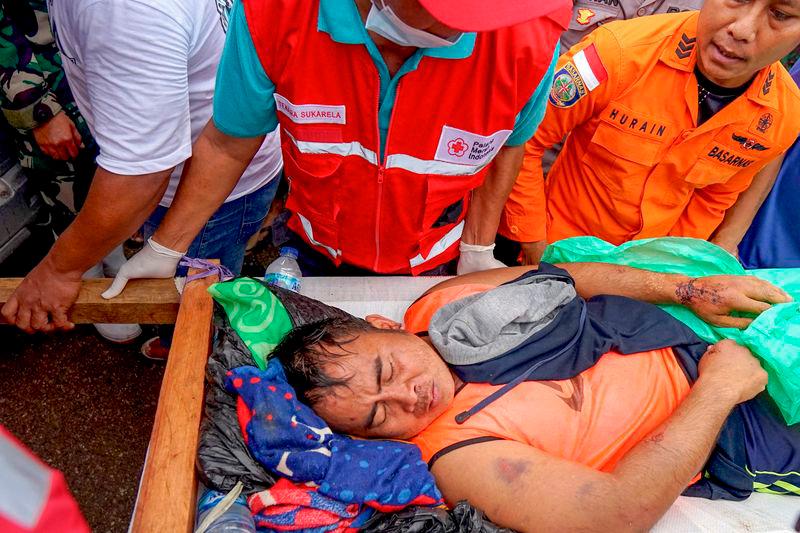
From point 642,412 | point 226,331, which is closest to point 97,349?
point 226,331

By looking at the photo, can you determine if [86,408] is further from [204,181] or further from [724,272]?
[724,272]

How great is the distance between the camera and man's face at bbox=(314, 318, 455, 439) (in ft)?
5.76

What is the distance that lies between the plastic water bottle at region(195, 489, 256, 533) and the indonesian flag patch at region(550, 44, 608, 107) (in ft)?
5.94

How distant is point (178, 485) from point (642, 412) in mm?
1372

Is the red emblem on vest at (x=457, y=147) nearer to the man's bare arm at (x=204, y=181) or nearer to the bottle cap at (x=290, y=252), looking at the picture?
the man's bare arm at (x=204, y=181)

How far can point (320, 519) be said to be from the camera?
1.53 metres

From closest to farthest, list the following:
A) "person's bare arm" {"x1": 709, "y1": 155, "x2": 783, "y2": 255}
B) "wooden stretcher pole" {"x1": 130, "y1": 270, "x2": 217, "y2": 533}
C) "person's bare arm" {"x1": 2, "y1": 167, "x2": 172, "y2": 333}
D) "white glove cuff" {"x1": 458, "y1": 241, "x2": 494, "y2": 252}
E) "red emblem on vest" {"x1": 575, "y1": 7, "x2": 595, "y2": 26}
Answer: "wooden stretcher pole" {"x1": 130, "y1": 270, "x2": 217, "y2": 533}
"person's bare arm" {"x1": 2, "y1": 167, "x2": 172, "y2": 333}
"white glove cuff" {"x1": 458, "y1": 241, "x2": 494, "y2": 252}
"person's bare arm" {"x1": 709, "y1": 155, "x2": 783, "y2": 255}
"red emblem on vest" {"x1": 575, "y1": 7, "x2": 595, "y2": 26}

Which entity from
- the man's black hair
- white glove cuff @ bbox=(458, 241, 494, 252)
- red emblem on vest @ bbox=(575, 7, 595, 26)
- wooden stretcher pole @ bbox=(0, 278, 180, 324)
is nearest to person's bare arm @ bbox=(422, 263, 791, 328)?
white glove cuff @ bbox=(458, 241, 494, 252)

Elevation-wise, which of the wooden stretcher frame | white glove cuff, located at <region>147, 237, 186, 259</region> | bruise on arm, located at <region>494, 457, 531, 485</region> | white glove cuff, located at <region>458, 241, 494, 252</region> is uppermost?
white glove cuff, located at <region>458, 241, 494, 252</region>

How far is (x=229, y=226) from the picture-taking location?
7.53 ft

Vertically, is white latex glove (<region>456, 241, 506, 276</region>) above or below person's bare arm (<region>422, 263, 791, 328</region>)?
below

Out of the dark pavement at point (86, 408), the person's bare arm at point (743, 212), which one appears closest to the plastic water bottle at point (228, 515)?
the dark pavement at point (86, 408)

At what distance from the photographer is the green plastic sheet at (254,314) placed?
188 cm

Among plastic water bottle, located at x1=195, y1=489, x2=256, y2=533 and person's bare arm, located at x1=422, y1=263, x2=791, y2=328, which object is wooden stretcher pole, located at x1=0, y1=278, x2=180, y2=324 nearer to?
plastic water bottle, located at x1=195, y1=489, x2=256, y2=533
